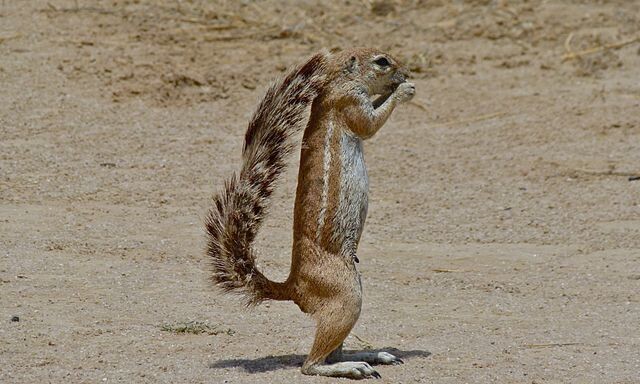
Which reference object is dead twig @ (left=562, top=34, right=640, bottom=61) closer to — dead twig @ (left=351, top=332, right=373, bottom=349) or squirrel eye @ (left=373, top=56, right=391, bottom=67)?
dead twig @ (left=351, top=332, right=373, bottom=349)

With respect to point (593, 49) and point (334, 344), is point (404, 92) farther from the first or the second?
point (593, 49)

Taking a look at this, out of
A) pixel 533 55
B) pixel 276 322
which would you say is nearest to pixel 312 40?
pixel 533 55

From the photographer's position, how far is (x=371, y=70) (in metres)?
6.17

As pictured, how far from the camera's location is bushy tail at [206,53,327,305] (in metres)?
5.86

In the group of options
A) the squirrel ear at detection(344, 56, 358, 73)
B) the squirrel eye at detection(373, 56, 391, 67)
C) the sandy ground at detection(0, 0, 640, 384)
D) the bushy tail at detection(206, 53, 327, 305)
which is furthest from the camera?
the sandy ground at detection(0, 0, 640, 384)

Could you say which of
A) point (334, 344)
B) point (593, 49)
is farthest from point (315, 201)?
point (593, 49)

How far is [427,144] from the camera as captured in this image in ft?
35.1

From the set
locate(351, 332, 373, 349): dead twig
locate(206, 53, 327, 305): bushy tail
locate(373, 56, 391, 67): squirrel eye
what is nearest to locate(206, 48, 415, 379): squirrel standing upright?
locate(206, 53, 327, 305): bushy tail

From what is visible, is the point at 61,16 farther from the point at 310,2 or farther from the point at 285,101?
the point at 285,101

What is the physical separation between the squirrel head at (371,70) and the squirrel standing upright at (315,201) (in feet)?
0.04

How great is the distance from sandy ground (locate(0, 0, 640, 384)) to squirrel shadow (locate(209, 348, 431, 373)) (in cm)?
2

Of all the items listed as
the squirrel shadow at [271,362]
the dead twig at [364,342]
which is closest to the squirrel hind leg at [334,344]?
the squirrel shadow at [271,362]

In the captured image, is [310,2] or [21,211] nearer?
[21,211]

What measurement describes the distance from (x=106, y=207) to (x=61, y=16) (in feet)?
13.0
